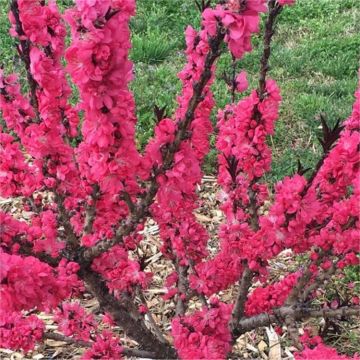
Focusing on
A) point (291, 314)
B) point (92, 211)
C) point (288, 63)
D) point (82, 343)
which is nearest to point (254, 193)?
point (291, 314)

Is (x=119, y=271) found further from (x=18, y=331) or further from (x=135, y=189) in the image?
(x=135, y=189)

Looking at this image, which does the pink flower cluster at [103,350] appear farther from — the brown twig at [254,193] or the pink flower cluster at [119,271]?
the brown twig at [254,193]

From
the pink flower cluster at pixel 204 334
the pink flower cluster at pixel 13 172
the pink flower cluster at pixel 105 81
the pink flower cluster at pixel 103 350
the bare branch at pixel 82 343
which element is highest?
the pink flower cluster at pixel 105 81

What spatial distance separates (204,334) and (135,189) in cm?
69

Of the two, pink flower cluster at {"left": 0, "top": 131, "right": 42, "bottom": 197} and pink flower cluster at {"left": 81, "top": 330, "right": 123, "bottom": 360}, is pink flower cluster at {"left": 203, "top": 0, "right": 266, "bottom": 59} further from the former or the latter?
pink flower cluster at {"left": 81, "top": 330, "right": 123, "bottom": 360}

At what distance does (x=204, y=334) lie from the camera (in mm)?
2229

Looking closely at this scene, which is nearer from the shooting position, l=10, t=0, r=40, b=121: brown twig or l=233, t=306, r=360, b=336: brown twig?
l=10, t=0, r=40, b=121: brown twig

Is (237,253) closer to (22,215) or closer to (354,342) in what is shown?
(354,342)

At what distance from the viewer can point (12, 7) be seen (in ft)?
5.72

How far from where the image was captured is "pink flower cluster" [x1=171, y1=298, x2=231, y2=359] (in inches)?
82.0

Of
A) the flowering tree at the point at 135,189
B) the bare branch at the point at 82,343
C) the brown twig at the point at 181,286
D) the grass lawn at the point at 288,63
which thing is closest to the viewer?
the flowering tree at the point at 135,189

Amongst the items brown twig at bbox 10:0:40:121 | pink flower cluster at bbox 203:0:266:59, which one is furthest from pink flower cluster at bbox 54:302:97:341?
pink flower cluster at bbox 203:0:266:59

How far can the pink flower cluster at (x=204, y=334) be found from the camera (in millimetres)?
2084

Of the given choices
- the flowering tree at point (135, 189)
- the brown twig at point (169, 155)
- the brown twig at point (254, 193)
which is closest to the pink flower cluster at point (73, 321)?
the flowering tree at point (135, 189)
